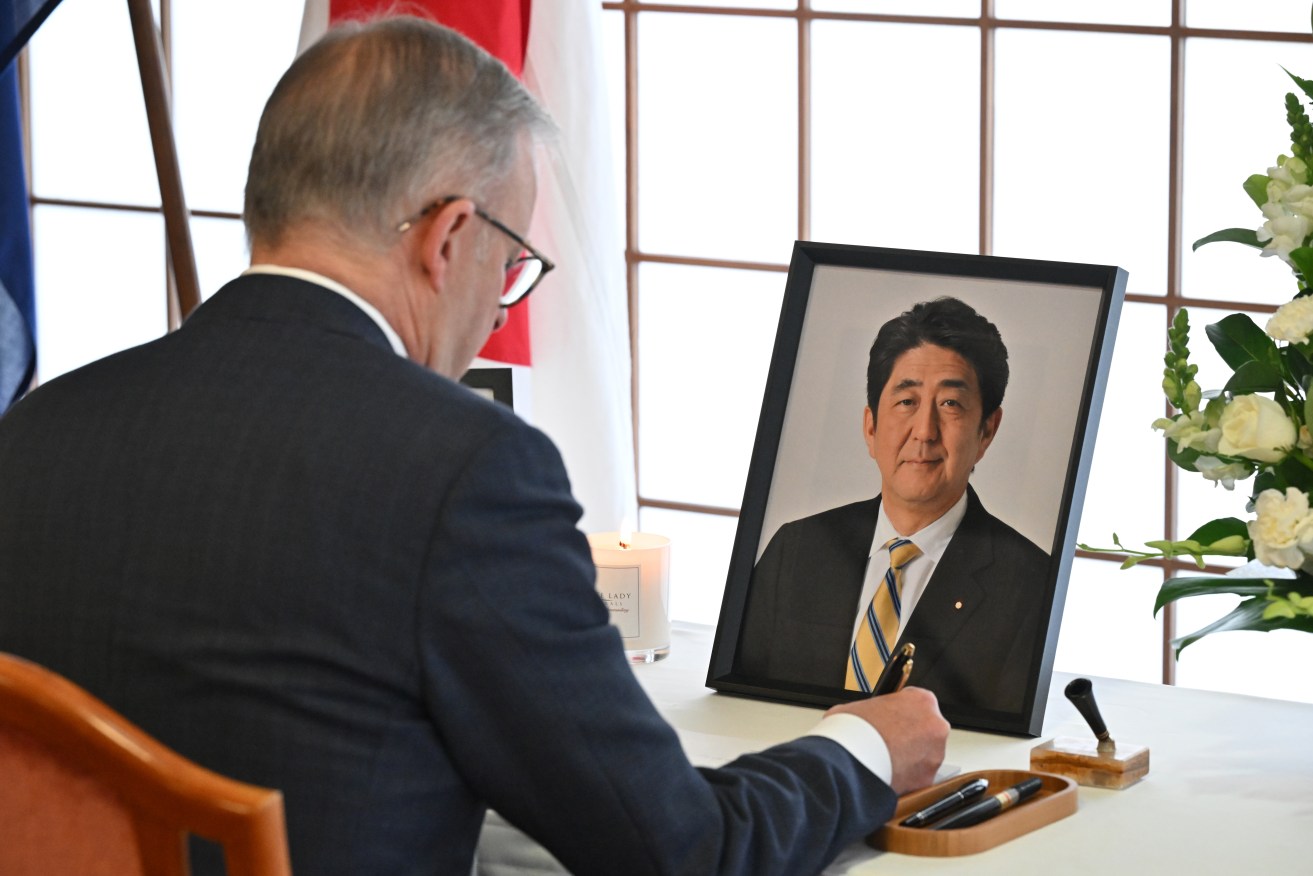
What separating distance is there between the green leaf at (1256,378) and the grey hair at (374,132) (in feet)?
2.23

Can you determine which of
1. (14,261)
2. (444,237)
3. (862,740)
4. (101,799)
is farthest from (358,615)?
(14,261)

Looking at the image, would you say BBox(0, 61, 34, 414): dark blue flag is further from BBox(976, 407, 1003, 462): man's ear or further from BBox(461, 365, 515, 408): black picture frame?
BBox(976, 407, 1003, 462): man's ear

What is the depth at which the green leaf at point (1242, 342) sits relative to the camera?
4.61ft

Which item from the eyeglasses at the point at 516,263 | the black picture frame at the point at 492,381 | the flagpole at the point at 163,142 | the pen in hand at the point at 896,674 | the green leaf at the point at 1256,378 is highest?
the flagpole at the point at 163,142

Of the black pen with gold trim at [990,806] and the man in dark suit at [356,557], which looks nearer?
the man in dark suit at [356,557]

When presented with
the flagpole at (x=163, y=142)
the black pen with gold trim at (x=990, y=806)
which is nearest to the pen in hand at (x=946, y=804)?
the black pen with gold trim at (x=990, y=806)

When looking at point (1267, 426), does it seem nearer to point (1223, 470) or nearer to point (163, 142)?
point (1223, 470)

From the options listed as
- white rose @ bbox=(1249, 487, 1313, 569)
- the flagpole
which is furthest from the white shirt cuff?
the flagpole

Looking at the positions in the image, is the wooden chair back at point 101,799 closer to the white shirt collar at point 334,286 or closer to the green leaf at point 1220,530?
the white shirt collar at point 334,286

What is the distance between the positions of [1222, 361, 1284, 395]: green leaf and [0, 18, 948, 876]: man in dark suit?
524mm

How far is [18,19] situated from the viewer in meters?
2.10

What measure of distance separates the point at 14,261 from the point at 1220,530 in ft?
5.72

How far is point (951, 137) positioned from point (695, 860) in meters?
1.38

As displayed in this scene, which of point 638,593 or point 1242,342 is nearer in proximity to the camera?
point 1242,342
